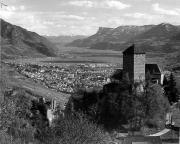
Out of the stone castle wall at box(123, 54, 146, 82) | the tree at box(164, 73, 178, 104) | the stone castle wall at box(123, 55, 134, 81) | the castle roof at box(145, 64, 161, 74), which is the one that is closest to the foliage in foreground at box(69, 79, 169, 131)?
the stone castle wall at box(123, 55, 134, 81)

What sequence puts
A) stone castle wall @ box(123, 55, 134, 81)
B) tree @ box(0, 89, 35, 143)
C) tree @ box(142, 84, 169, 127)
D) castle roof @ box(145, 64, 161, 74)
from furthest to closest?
castle roof @ box(145, 64, 161, 74), stone castle wall @ box(123, 55, 134, 81), tree @ box(142, 84, 169, 127), tree @ box(0, 89, 35, 143)

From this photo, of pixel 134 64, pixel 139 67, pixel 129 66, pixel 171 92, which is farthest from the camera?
pixel 171 92

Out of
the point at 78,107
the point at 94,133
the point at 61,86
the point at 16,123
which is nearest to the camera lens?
the point at 94,133

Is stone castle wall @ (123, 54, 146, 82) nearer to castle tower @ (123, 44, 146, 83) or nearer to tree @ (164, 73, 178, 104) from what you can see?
castle tower @ (123, 44, 146, 83)

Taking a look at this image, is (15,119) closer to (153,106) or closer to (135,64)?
(153,106)

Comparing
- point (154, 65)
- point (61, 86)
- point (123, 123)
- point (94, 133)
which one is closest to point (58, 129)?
point (94, 133)

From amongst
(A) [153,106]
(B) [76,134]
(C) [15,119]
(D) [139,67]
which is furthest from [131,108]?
(B) [76,134]

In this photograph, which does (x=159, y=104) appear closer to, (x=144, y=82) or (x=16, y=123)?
(x=144, y=82)

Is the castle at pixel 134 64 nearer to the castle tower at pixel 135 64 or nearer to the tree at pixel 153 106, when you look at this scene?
the castle tower at pixel 135 64
